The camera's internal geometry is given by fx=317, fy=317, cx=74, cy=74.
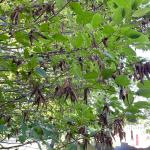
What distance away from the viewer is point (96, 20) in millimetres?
941

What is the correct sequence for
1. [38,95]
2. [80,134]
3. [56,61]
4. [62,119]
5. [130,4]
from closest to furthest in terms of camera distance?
[130,4] → [38,95] → [56,61] → [80,134] → [62,119]

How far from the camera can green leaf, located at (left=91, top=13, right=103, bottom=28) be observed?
0.94 meters

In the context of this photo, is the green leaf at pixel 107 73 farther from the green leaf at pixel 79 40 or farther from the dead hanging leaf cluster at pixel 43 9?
the dead hanging leaf cluster at pixel 43 9

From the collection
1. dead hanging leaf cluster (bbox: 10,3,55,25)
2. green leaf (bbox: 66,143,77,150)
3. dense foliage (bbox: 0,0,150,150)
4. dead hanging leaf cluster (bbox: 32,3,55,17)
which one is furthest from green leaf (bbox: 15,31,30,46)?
green leaf (bbox: 66,143,77,150)

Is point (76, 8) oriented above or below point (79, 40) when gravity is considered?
above

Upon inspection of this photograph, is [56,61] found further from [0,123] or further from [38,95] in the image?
[0,123]

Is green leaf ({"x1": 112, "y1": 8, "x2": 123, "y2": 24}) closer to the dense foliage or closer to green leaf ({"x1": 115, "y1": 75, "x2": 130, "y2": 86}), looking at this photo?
the dense foliage

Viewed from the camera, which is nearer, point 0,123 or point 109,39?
point 109,39

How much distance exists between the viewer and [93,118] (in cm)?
136

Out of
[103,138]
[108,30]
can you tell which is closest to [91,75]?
[108,30]

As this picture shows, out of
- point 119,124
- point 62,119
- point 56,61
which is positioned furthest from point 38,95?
point 62,119

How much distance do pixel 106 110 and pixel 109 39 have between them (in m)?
0.44

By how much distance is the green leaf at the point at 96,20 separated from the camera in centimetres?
94

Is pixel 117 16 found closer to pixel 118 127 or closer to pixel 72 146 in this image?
pixel 118 127
